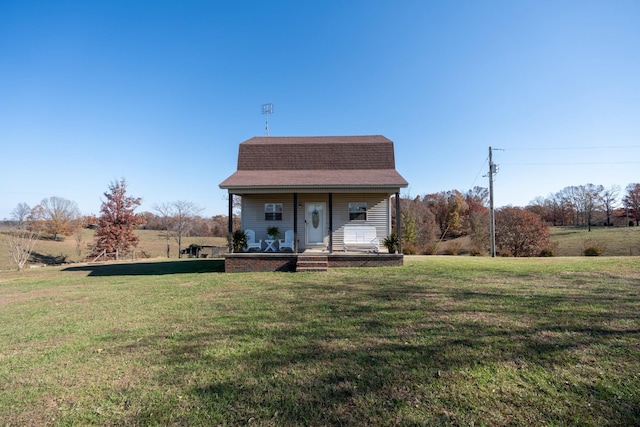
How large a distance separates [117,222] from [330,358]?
31.3 metres

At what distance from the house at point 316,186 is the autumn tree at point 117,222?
19677 mm

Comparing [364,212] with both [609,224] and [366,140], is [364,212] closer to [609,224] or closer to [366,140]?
[366,140]

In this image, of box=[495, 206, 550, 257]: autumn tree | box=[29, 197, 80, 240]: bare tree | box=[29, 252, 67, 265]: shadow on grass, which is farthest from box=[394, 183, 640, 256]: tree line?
box=[29, 197, 80, 240]: bare tree

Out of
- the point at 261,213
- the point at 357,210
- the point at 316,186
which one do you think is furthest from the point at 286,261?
the point at 357,210

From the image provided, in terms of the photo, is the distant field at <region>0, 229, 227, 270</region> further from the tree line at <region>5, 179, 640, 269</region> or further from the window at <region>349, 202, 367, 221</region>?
the window at <region>349, 202, 367, 221</region>

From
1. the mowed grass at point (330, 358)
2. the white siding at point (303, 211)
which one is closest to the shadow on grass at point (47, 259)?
the white siding at point (303, 211)

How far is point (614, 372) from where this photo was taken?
318 centimetres

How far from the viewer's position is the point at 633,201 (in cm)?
5075

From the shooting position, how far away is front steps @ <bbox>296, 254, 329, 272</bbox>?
10.7 m

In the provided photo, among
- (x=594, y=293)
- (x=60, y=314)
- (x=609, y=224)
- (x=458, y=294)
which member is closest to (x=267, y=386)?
(x=458, y=294)

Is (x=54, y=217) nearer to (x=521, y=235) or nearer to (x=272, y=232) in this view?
(x=272, y=232)

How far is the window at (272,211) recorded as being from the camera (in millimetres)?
14117

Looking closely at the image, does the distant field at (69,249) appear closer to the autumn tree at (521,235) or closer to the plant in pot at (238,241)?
the plant in pot at (238,241)

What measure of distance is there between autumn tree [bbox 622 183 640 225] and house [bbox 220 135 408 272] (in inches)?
2482
